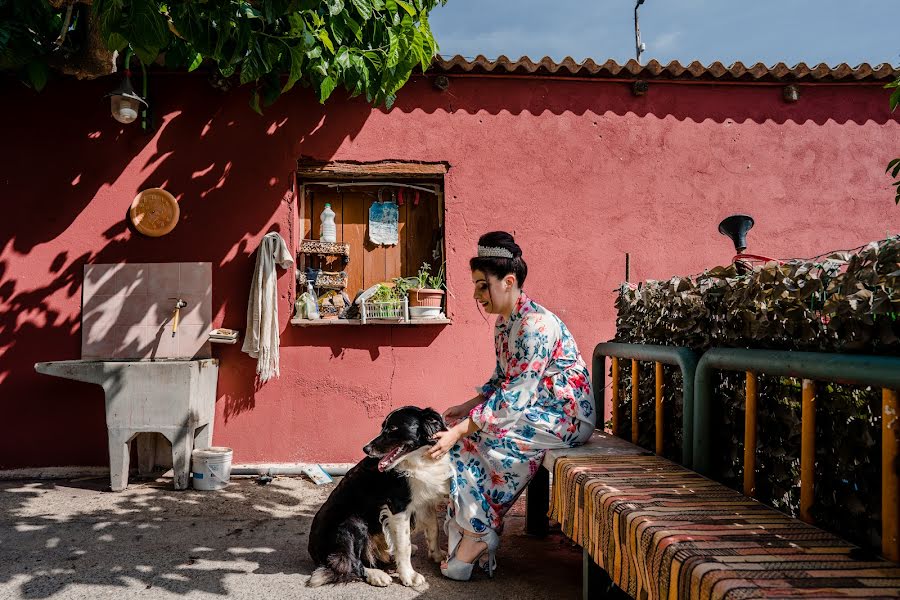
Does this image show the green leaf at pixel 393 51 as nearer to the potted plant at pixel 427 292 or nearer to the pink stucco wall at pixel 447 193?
the pink stucco wall at pixel 447 193

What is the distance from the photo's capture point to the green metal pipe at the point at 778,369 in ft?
5.02

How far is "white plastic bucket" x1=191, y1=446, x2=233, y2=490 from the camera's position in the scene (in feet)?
15.8

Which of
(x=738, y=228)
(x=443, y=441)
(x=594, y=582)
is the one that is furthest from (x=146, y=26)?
(x=738, y=228)

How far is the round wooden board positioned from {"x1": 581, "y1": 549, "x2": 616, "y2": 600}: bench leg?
4.54 m

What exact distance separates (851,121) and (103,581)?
6.97 meters

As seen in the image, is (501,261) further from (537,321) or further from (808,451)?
(808,451)

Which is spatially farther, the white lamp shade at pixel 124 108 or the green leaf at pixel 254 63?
the white lamp shade at pixel 124 108

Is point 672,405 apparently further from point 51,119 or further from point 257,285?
point 51,119

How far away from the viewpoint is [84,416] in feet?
17.7

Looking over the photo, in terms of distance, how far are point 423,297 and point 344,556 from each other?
109 inches

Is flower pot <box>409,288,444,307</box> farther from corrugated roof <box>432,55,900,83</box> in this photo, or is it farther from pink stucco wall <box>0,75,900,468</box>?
corrugated roof <box>432,55,900,83</box>

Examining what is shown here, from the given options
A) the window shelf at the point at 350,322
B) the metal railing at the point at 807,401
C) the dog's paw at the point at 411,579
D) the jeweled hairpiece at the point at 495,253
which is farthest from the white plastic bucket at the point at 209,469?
the metal railing at the point at 807,401

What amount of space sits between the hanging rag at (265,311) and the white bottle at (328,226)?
1.34 ft

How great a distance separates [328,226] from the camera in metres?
5.61
